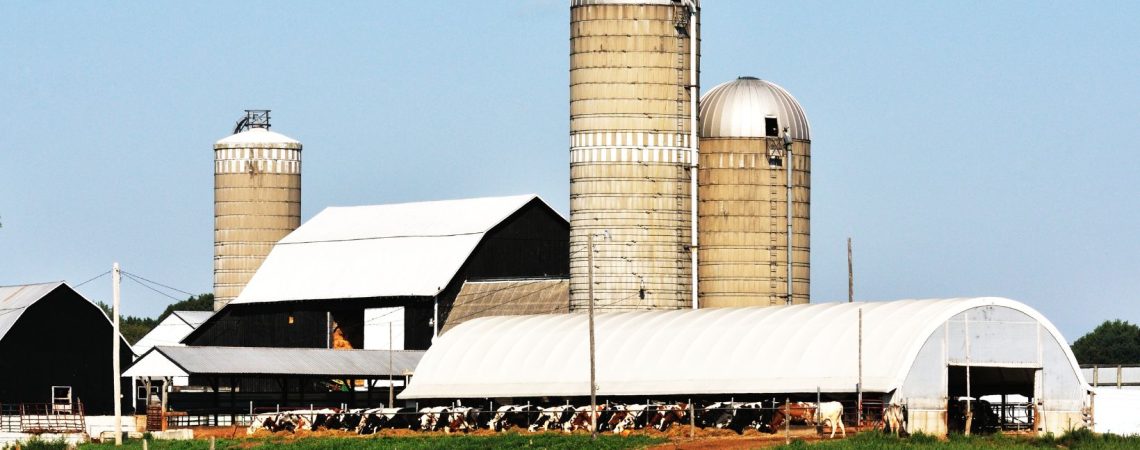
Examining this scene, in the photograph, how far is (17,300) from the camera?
81.3 metres

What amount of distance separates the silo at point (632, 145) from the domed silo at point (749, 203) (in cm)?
291

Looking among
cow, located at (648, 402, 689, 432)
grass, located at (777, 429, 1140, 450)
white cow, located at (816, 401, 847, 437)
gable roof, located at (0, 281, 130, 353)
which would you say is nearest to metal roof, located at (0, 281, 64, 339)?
gable roof, located at (0, 281, 130, 353)

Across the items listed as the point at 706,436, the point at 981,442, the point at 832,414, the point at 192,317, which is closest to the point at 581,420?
the point at 706,436

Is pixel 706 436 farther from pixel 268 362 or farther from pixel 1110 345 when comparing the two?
pixel 1110 345

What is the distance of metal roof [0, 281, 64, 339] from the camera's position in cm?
7919

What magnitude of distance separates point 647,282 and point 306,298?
61.7 feet

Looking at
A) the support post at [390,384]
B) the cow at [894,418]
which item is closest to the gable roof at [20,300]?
the support post at [390,384]

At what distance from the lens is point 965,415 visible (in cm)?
6084

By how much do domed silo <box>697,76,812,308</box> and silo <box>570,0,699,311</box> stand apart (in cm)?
291

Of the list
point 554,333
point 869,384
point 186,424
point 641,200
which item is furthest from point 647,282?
point 869,384

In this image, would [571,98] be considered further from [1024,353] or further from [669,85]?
[1024,353]

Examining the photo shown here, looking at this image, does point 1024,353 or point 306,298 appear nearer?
point 1024,353

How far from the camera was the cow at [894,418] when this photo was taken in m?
56.1

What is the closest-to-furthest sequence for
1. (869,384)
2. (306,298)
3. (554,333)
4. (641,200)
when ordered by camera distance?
(869,384) < (554,333) < (641,200) < (306,298)
